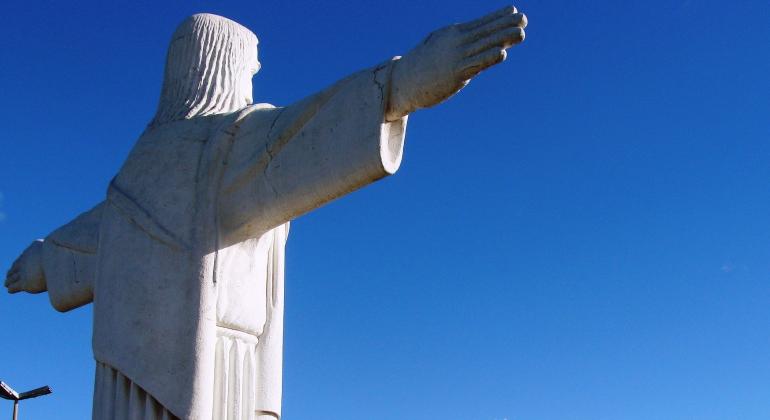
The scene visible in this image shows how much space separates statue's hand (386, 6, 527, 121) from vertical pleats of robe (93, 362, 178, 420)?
6.60 feet

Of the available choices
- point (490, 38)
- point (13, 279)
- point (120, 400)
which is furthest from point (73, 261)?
point (490, 38)

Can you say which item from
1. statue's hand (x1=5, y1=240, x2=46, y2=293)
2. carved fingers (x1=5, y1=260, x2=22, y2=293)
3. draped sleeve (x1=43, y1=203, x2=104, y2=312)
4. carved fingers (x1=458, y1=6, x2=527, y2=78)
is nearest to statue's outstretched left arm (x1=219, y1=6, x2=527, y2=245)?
carved fingers (x1=458, y1=6, x2=527, y2=78)

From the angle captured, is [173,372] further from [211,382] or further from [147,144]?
[147,144]

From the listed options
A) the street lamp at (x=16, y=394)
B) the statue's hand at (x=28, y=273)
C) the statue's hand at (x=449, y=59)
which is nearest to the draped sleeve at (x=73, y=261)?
the statue's hand at (x=28, y=273)

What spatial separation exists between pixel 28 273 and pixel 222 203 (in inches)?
81.4

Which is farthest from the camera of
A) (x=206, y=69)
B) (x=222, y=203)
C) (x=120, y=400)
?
(x=206, y=69)

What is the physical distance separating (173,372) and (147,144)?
1.52 m

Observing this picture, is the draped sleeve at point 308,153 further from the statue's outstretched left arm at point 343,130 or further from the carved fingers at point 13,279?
the carved fingers at point 13,279

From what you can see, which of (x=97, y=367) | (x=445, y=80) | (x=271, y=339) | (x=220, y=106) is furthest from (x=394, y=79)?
(x=97, y=367)

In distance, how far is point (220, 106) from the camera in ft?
19.5

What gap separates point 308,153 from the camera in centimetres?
511

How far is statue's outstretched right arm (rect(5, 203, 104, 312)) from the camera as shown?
6.20 m

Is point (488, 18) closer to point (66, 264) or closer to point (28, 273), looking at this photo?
point (66, 264)

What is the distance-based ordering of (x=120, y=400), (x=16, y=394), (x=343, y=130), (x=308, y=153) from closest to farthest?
(x=343, y=130)
(x=308, y=153)
(x=120, y=400)
(x=16, y=394)
